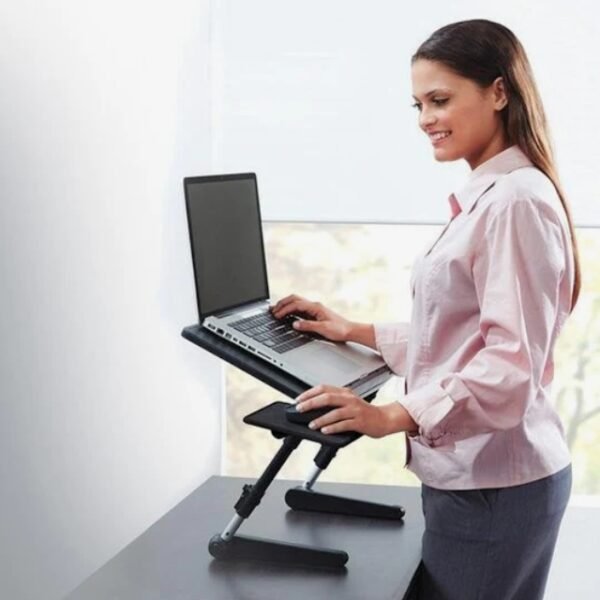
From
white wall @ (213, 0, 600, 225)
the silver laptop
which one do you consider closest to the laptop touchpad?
the silver laptop

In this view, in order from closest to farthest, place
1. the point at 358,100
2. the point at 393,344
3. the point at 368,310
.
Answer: the point at 393,344 → the point at 358,100 → the point at 368,310

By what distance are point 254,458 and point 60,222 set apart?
5.13 ft

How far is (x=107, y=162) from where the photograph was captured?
295 centimetres

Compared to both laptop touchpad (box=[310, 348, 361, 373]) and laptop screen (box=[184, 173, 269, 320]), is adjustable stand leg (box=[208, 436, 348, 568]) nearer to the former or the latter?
laptop touchpad (box=[310, 348, 361, 373])

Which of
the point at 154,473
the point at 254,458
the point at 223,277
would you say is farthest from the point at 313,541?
the point at 254,458

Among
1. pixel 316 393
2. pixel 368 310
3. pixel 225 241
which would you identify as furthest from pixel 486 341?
pixel 368 310

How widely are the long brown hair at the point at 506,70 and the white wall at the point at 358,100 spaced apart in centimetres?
153

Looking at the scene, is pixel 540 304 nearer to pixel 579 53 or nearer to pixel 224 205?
pixel 224 205

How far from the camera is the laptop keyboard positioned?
2170mm

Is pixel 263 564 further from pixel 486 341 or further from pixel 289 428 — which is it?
pixel 486 341

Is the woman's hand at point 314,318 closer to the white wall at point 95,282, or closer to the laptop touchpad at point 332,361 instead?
the laptop touchpad at point 332,361

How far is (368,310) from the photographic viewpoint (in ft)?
13.4

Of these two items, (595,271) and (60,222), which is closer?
(60,222)

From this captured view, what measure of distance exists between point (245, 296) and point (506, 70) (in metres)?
0.67
